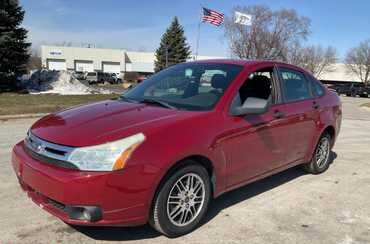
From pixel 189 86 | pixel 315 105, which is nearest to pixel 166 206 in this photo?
pixel 189 86

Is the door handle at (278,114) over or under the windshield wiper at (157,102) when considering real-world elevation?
under

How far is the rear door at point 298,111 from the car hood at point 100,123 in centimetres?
180

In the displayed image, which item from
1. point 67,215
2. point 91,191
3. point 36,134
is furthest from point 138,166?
point 36,134

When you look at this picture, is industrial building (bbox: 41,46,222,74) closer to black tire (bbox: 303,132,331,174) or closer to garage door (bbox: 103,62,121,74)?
garage door (bbox: 103,62,121,74)

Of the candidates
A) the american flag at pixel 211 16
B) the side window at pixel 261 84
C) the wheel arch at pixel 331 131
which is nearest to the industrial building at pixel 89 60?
the american flag at pixel 211 16

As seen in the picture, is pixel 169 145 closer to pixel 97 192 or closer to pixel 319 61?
pixel 97 192

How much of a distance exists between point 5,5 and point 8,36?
2.06 meters

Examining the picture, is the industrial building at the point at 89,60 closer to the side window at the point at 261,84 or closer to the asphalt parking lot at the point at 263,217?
the asphalt parking lot at the point at 263,217

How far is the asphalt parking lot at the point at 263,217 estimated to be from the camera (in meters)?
4.01

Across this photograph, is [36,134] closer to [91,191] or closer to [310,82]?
[91,191]

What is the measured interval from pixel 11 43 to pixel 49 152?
25.9m

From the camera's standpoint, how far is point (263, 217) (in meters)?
4.63

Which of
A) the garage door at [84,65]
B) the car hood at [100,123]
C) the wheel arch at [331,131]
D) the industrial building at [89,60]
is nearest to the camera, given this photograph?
the car hood at [100,123]

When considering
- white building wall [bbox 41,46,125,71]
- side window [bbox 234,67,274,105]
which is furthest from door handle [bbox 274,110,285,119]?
white building wall [bbox 41,46,125,71]
